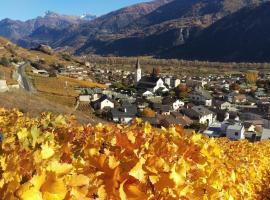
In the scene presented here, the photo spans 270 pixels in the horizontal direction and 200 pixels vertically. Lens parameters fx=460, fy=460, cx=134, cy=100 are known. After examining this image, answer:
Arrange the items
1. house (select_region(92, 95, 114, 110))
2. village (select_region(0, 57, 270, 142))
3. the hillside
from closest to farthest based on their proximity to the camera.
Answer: the hillside
village (select_region(0, 57, 270, 142))
house (select_region(92, 95, 114, 110))

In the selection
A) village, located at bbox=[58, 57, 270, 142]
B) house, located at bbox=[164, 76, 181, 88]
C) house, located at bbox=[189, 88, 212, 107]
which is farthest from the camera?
house, located at bbox=[164, 76, 181, 88]

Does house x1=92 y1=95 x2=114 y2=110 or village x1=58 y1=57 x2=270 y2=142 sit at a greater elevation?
house x1=92 y1=95 x2=114 y2=110

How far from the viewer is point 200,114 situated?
79688mm

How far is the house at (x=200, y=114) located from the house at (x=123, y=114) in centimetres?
1126

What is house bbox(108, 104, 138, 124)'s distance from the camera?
70.1m

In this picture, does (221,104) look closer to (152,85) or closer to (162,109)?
(152,85)

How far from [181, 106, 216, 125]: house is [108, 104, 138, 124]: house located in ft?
36.9

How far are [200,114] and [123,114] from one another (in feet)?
51.2

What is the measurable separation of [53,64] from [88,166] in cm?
13301

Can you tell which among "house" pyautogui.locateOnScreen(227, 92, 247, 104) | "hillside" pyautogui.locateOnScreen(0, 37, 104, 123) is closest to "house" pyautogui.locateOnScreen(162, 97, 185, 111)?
"hillside" pyautogui.locateOnScreen(0, 37, 104, 123)

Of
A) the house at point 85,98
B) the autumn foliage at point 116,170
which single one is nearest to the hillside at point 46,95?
the house at point 85,98

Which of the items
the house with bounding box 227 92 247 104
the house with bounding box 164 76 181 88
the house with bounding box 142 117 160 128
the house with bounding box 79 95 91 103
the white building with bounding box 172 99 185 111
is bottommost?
the house with bounding box 227 92 247 104

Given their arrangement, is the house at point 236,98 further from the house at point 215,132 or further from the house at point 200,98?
the house at point 215,132

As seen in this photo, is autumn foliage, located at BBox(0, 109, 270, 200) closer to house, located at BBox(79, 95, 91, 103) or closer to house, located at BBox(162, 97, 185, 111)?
house, located at BBox(79, 95, 91, 103)
